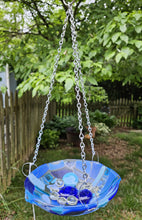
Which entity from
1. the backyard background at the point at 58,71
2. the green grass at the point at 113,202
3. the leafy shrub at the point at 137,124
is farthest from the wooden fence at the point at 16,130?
the leafy shrub at the point at 137,124

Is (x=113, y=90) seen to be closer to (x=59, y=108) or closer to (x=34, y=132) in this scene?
(x=59, y=108)

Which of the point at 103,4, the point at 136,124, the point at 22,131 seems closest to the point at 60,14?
the point at 103,4

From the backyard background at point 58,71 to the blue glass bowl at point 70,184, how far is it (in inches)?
25.7

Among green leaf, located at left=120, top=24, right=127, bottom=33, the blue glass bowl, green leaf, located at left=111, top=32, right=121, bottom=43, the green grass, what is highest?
green leaf, located at left=120, top=24, right=127, bottom=33

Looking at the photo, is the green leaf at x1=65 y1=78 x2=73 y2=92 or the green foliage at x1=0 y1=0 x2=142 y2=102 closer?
the green leaf at x1=65 y1=78 x2=73 y2=92

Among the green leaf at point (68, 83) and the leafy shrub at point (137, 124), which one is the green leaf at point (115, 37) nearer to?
the green leaf at point (68, 83)

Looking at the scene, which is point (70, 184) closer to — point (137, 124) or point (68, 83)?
point (68, 83)

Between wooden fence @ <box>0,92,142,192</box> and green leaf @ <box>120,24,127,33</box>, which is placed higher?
green leaf @ <box>120,24,127,33</box>

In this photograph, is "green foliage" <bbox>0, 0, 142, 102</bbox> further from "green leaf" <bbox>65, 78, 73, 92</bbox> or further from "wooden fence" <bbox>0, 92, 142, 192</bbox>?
"wooden fence" <bbox>0, 92, 142, 192</bbox>

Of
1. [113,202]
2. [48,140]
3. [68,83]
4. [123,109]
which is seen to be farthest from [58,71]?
[123,109]

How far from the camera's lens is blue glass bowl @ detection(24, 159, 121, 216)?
132 centimetres

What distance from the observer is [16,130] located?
285cm

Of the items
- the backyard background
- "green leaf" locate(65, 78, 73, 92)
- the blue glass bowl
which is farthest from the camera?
the backyard background

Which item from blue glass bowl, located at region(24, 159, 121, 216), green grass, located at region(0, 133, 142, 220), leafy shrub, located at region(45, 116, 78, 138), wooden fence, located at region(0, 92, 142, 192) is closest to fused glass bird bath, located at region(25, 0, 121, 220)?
blue glass bowl, located at region(24, 159, 121, 216)
